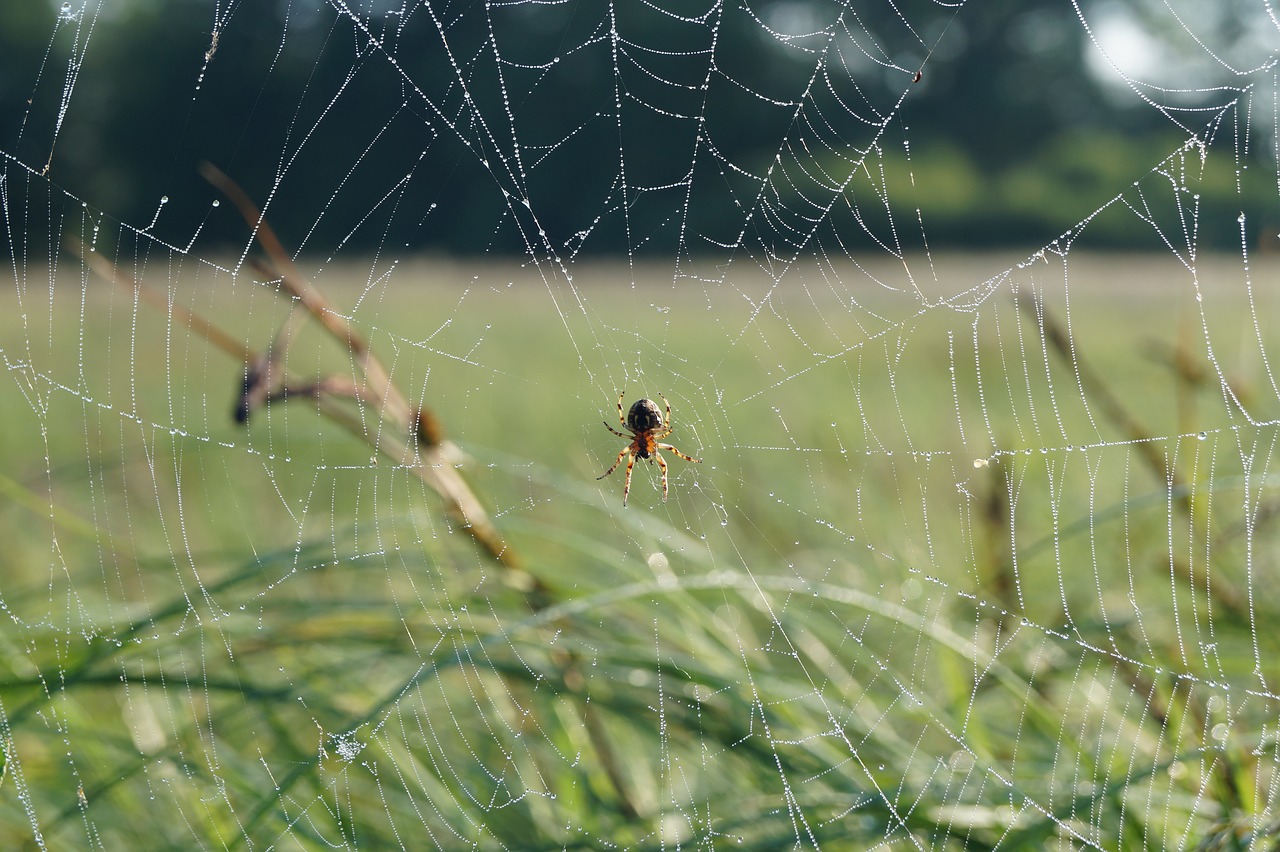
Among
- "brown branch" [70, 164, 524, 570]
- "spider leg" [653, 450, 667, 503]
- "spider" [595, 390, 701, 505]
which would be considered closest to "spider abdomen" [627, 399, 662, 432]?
"spider" [595, 390, 701, 505]

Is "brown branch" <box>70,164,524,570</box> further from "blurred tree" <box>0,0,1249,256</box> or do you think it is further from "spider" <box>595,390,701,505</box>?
"blurred tree" <box>0,0,1249,256</box>

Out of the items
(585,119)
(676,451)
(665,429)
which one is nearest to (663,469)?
(676,451)

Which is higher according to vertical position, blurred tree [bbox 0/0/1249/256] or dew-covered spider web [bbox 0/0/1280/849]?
blurred tree [bbox 0/0/1249/256]

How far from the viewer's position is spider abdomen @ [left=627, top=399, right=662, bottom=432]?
377 centimetres

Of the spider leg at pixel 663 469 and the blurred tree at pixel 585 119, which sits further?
the blurred tree at pixel 585 119

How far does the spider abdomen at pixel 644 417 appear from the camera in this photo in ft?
12.4

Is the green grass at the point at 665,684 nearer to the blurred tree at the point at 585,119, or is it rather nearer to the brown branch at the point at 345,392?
the brown branch at the point at 345,392

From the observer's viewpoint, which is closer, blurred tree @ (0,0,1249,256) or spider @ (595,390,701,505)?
spider @ (595,390,701,505)

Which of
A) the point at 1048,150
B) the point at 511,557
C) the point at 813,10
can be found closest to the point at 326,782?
the point at 511,557

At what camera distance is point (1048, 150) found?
23.8 metres

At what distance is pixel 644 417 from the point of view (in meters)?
3.77

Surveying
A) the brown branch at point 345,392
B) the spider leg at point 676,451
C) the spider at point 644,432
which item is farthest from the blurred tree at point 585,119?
the brown branch at point 345,392

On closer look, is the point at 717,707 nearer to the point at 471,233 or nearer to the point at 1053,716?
the point at 1053,716

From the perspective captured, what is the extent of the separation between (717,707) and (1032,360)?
7.63 meters
